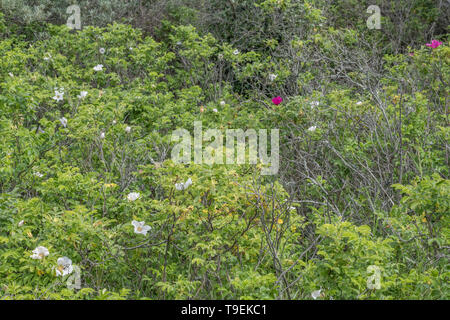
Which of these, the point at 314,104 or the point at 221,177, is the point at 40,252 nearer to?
the point at 221,177

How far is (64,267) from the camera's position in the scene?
2.29m

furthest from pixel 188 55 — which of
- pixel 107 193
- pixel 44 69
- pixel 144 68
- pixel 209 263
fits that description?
pixel 209 263

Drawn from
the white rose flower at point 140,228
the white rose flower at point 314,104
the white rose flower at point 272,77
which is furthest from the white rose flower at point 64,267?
the white rose flower at point 272,77

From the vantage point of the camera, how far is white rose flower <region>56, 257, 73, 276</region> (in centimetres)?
227

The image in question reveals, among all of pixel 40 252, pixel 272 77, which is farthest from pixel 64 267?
pixel 272 77

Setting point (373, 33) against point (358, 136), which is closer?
point (358, 136)

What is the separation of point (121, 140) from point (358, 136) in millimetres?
1816

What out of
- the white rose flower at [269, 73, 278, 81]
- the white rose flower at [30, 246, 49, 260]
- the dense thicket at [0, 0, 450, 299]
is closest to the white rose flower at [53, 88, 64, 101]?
the dense thicket at [0, 0, 450, 299]

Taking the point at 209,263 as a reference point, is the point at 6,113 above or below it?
above
